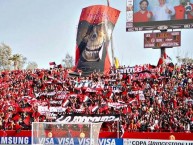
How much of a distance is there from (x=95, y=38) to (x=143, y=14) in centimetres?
601

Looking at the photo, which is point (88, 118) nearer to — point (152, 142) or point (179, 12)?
point (152, 142)

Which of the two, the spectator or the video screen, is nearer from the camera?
the video screen

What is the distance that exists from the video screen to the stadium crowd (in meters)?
3.98

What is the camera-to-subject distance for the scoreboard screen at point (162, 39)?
36.8 meters

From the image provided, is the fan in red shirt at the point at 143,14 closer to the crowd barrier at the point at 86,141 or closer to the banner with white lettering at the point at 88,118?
the banner with white lettering at the point at 88,118

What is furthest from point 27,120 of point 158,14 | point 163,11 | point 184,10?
point 184,10

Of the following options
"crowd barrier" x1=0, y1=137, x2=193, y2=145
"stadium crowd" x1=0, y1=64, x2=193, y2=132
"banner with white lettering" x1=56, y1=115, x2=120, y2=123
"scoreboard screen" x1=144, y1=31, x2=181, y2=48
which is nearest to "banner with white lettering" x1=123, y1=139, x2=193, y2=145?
"crowd barrier" x1=0, y1=137, x2=193, y2=145

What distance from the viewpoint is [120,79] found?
34.6m

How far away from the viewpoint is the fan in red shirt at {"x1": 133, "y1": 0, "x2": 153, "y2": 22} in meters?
36.8

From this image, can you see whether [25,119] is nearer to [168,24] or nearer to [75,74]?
[75,74]

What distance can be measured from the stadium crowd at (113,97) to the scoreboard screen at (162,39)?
333cm

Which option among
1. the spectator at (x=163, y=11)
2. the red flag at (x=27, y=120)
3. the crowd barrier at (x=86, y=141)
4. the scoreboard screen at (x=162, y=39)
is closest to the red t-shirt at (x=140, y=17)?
the spectator at (x=163, y=11)

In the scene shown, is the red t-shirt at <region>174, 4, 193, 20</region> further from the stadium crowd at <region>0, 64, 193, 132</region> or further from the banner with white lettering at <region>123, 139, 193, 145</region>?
the banner with white lettering at <region>123, 139, 193, 145</region>

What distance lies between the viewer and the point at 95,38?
41094mm
